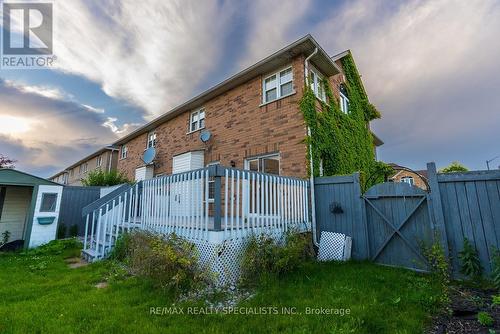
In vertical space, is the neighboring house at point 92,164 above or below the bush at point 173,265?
above

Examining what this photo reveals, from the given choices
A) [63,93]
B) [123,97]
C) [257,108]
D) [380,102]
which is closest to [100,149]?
[123,97]

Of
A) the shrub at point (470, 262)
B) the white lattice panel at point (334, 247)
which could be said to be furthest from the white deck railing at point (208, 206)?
the shrub at point (470, 262)

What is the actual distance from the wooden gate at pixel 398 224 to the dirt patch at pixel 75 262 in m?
7.59

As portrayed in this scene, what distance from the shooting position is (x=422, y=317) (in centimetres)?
287

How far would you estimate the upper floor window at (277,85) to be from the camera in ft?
25.9

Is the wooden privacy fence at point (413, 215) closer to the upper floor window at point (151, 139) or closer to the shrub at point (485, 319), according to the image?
the shrub at point (485, 319)

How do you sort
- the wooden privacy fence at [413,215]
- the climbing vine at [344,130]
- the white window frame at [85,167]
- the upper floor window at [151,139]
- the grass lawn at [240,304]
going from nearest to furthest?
the grass lawn at [240,304] → the wooden privacy fence at [413,215] → the climbing vine at [344,130] → the upper floor window at [151,139] → the white window frame at [85,167]

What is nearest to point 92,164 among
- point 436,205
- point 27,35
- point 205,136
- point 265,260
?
point 27,35

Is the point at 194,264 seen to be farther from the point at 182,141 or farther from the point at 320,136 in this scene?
the point at 182,141

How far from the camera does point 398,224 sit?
5293 mm

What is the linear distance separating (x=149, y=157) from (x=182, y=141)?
7.95 feet

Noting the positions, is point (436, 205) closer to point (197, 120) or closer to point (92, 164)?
point (197, 120)

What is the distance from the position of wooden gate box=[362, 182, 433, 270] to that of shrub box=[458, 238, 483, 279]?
54 cm

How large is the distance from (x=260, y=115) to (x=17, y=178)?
28.6 ft
